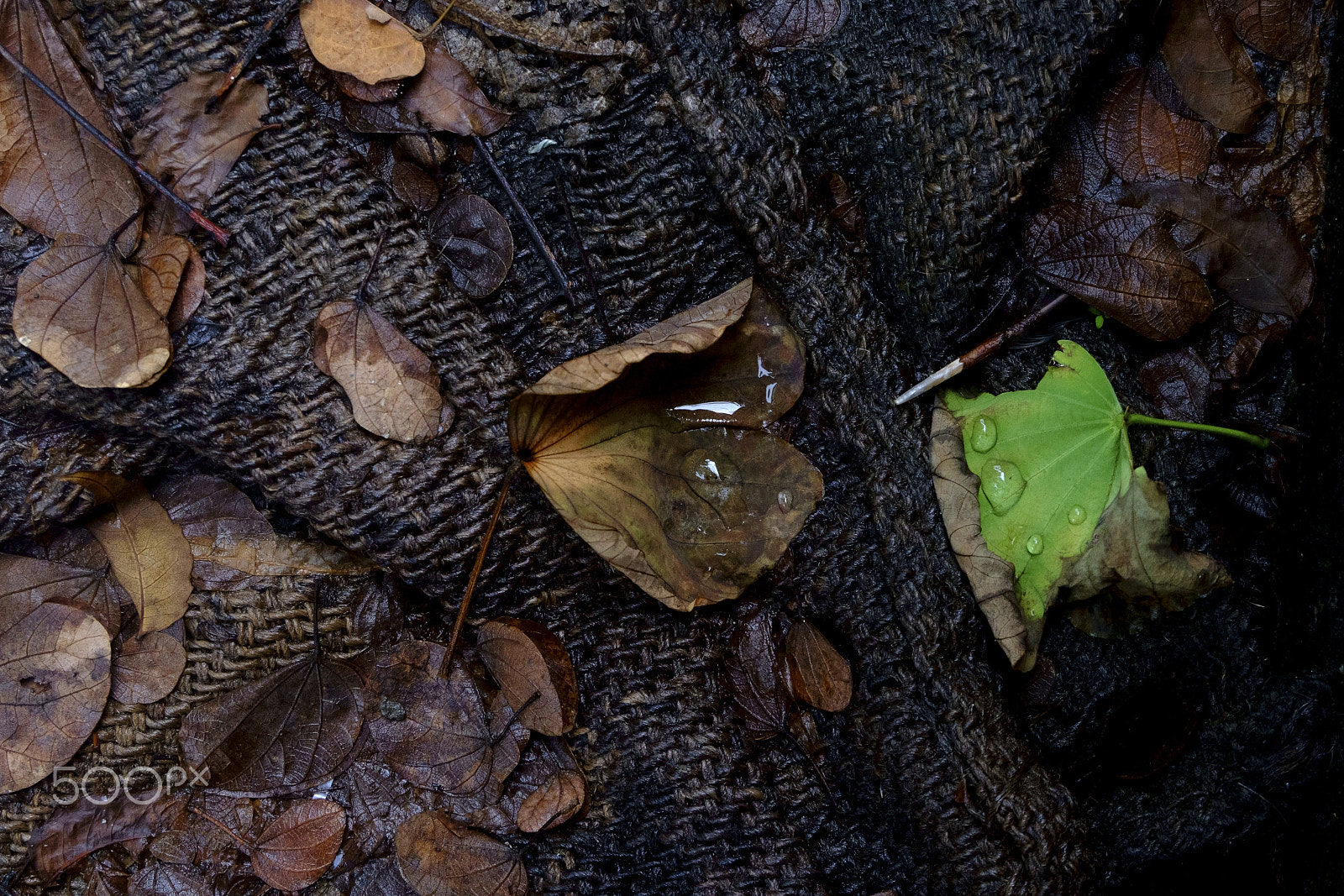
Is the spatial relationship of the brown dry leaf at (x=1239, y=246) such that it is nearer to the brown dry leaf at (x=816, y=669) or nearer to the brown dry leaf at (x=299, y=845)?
the brown dry leaf at (x=816, y=669)

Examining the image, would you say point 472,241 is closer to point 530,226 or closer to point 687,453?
point 530,226

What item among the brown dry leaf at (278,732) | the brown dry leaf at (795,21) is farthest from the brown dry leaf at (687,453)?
the brown dry leaf at (278,732)

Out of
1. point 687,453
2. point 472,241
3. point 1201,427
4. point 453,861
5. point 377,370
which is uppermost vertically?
point 472,241

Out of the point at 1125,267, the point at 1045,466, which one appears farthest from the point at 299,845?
the point at 1125,267

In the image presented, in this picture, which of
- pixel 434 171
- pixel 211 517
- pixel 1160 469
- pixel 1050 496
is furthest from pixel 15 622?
pixel 1160 469

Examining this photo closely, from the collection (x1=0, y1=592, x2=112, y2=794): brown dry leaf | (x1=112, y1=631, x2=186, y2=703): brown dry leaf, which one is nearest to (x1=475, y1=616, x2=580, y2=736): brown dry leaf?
(x1=112, y1=631, x2=186, y2=703): brown dry leaf

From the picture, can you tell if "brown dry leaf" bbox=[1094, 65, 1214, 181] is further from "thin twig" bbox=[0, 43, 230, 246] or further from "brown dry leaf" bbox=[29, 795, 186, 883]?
"brown dry leaf" bbox=[29, 795, 186, 883]
